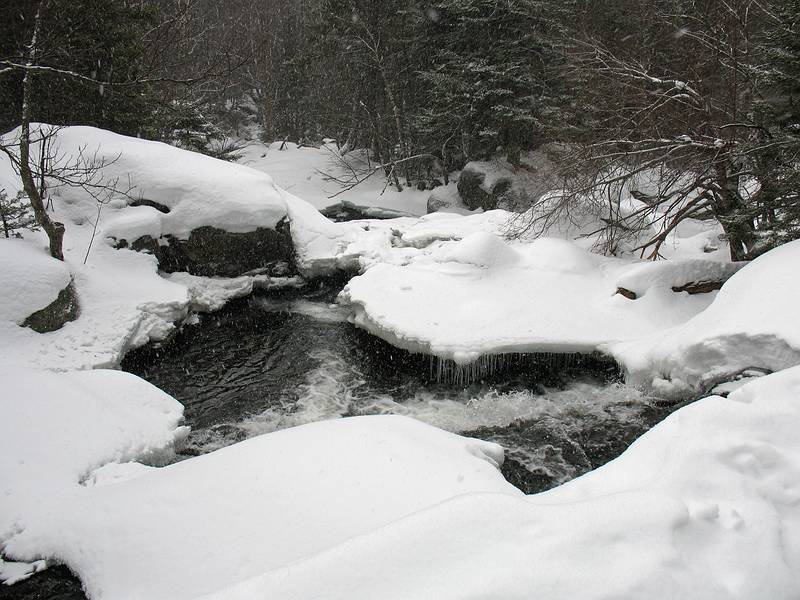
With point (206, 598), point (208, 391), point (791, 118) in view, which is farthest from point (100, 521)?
point (791, 118)

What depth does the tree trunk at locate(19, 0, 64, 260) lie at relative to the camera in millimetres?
7452

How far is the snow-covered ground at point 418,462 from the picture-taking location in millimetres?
2447

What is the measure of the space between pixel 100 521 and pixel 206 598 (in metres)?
1.80

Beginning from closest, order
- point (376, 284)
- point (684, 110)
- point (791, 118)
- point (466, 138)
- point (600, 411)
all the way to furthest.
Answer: point (600, 411)
point (791, 118)
point (684, 110)
point (376, 284)
point (466, 138)

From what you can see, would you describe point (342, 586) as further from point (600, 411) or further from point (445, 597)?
point (600, 411)

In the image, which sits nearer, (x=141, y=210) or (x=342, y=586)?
(x=342, y=586)

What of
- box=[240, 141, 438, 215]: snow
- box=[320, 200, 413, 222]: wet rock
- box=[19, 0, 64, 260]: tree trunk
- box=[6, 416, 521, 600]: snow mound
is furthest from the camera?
box=[240, 141, 438, 215]: snow

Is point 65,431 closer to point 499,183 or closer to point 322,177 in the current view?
point 499,183

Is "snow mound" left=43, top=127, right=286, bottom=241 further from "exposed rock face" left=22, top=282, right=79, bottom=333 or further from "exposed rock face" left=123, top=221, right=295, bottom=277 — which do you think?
"exposed rock face" left=22, top=282, right=79, bottom=333

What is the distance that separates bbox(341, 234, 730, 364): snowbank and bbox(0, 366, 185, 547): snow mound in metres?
3.87

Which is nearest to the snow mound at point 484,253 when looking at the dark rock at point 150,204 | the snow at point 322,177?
the dark rock at point 150,204

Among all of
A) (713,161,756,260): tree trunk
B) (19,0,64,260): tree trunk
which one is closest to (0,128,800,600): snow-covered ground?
(19,0,64,260): tree trunk

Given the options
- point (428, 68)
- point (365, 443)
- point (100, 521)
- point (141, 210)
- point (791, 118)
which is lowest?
point (100, 521)

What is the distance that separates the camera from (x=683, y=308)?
8.08 m
